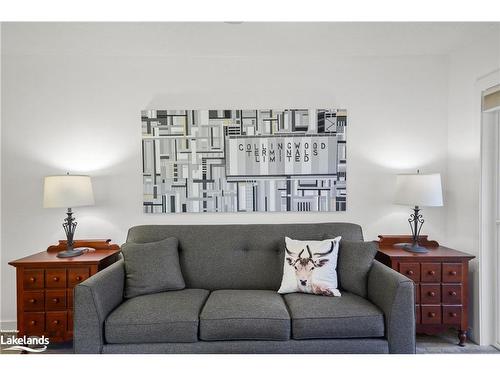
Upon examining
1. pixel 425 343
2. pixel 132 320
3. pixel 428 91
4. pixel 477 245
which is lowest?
pixel 425 343

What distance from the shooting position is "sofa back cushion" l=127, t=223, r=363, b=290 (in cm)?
257

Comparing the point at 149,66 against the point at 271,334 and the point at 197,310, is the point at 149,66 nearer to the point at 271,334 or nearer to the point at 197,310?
the point at 197,310

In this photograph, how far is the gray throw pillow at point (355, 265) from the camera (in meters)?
2.34

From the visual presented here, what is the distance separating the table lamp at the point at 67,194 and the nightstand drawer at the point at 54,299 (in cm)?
27

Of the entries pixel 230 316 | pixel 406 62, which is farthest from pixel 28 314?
pixel 406 62

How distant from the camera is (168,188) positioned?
3125 millimetres

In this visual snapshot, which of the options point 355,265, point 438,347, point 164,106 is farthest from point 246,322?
point 164,106

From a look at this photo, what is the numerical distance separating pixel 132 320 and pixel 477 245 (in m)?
2.63

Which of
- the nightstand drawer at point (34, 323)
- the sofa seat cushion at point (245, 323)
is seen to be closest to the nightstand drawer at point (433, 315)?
the sofa seat cushion at point (245, 323)

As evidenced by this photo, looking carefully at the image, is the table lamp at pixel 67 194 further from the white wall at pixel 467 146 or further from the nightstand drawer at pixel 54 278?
the white wall at pixel 467 146

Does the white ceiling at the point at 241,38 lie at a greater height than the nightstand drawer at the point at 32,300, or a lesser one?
greater

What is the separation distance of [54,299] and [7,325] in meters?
0.93

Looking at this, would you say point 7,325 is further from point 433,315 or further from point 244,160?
point 433,315

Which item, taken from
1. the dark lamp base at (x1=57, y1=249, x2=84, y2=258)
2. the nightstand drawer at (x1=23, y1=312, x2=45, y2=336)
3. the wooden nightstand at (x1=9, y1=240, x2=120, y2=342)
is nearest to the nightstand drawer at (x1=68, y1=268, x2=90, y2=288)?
the wooden nightstand at (x1=9, y1=240, x2=120, y2=342)
